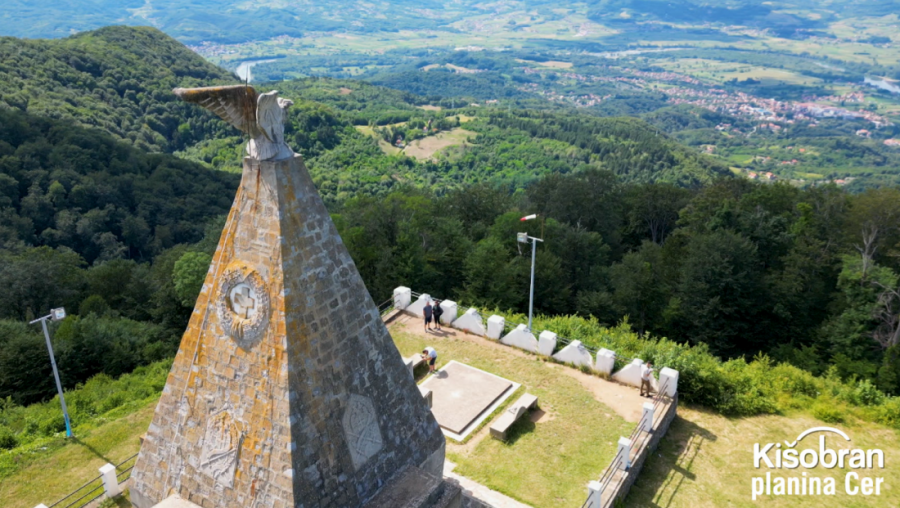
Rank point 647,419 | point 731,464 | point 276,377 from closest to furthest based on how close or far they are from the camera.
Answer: point 276,377
point 731,464
point 647,419

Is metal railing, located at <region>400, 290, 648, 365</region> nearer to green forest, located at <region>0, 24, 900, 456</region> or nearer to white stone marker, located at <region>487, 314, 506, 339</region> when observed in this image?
white stone marker, located at <region>487, 314, 506, 339</region>

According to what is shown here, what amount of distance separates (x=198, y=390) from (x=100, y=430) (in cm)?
1094

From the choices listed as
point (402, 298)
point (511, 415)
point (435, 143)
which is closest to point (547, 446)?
point (511, 415)

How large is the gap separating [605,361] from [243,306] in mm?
13900

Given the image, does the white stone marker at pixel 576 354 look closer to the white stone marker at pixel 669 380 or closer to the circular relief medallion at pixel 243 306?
the white stone marker at pixel 669 380

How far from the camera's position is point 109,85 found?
85.1m

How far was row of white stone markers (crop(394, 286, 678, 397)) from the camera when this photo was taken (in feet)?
59.8

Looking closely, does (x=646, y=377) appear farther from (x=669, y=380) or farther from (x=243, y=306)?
(x=243, y=306)

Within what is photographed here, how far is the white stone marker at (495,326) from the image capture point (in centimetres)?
2095

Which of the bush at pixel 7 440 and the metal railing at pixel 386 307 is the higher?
the bush at pixel 7 440

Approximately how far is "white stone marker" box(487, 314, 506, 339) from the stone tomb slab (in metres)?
2.26

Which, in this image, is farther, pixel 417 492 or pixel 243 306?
pixel 417 492

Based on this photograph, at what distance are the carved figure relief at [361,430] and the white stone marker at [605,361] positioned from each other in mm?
11952

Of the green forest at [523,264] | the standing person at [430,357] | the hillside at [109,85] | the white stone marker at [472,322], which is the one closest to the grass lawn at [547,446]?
the standing person at [430,357]
